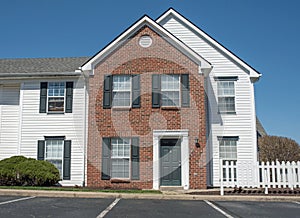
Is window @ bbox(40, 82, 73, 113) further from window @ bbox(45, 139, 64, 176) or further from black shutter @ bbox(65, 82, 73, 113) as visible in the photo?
window @ bbox(45, 139, 64, 176)

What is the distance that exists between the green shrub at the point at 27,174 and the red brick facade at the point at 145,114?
171cm

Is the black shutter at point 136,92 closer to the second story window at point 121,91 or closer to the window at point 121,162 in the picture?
the second story window at point 121,91

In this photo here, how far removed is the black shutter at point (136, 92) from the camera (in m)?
15.3

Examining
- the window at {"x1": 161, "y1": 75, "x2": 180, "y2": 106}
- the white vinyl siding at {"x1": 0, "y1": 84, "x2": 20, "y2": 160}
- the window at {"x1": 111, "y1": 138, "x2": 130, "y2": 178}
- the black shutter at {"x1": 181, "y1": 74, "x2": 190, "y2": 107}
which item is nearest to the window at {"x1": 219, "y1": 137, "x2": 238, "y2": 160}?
the black shutter at {"x1": 181, "y1": 74, "x2": 190, "y2": 107}

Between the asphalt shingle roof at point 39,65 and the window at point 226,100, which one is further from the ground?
the asphalt shingle roof at point 39,65

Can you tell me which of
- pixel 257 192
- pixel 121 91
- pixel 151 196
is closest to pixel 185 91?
pixel 121 91

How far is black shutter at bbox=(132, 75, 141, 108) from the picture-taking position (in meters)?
15.3

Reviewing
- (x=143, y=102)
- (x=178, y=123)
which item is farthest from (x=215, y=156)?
(x=143, y=102)

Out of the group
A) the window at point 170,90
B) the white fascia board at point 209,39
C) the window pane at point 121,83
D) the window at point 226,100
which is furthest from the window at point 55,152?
the white fascia board at point 209,39

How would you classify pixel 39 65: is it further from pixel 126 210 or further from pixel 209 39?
pixel 126 210

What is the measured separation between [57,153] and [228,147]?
326 inches

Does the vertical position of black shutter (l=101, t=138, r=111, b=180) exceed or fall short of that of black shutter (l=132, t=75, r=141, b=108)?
it falls short

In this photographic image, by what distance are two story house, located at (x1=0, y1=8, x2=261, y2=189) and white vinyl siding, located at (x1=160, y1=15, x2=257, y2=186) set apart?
5cm

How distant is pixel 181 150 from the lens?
15.1m
